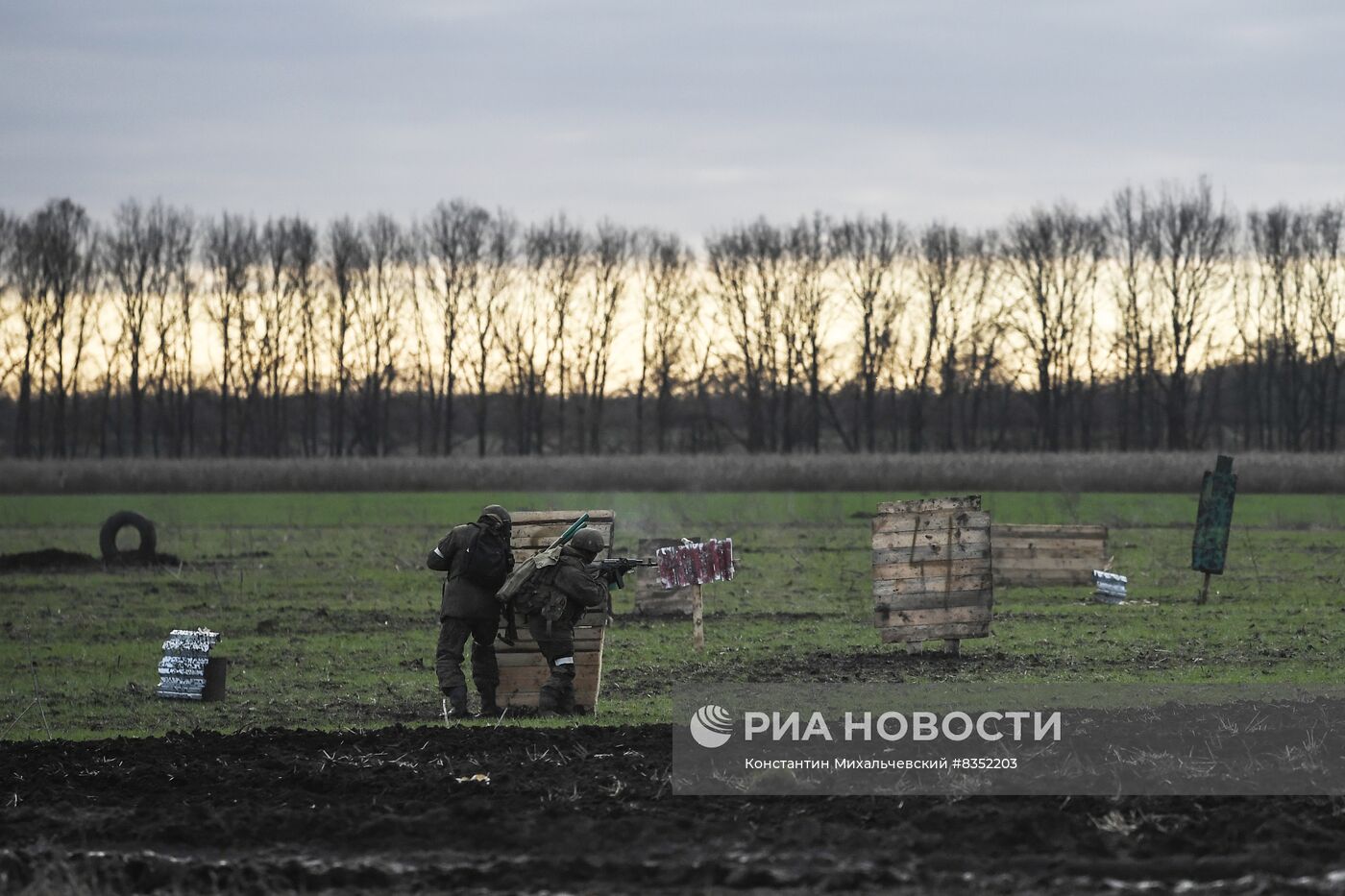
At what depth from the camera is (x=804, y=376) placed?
8656 centimetres

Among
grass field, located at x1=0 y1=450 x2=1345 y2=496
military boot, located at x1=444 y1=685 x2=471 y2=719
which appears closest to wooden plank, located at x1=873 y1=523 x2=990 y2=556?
military boot, located at x1=444 y1=685 x2=471 y2=719

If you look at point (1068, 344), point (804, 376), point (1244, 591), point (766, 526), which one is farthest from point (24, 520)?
point (1068, 344)

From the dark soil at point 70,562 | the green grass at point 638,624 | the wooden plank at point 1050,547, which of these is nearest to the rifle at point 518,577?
the green grass at point 638,624

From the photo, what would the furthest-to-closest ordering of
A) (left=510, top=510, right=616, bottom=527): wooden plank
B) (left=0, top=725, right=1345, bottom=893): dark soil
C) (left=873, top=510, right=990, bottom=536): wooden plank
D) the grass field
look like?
the grass field
(left=873, top=510, right=990, bottom=536): wooden plank
(left=510, top=510, right=616, bottom=527): wooden plank
(left=0, top=725, right=1345, bottom=893): dark soil

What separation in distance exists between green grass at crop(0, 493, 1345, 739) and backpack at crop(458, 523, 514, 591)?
56.1 inches

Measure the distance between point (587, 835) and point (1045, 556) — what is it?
1914 centimetres

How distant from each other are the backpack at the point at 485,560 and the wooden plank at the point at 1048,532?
14.2 meters

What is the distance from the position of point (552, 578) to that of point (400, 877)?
6025mm

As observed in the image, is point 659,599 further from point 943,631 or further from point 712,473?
point 712,473

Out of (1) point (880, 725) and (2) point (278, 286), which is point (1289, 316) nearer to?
(2) point (278, 286)

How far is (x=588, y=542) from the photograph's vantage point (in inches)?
558

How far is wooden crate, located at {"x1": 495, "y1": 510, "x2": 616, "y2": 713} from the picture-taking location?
14672 millimetres

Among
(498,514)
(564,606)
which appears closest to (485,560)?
(498,514)

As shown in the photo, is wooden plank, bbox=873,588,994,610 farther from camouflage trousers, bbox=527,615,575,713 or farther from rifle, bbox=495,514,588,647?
camouflage trousers, bbox=527,615,575,713
